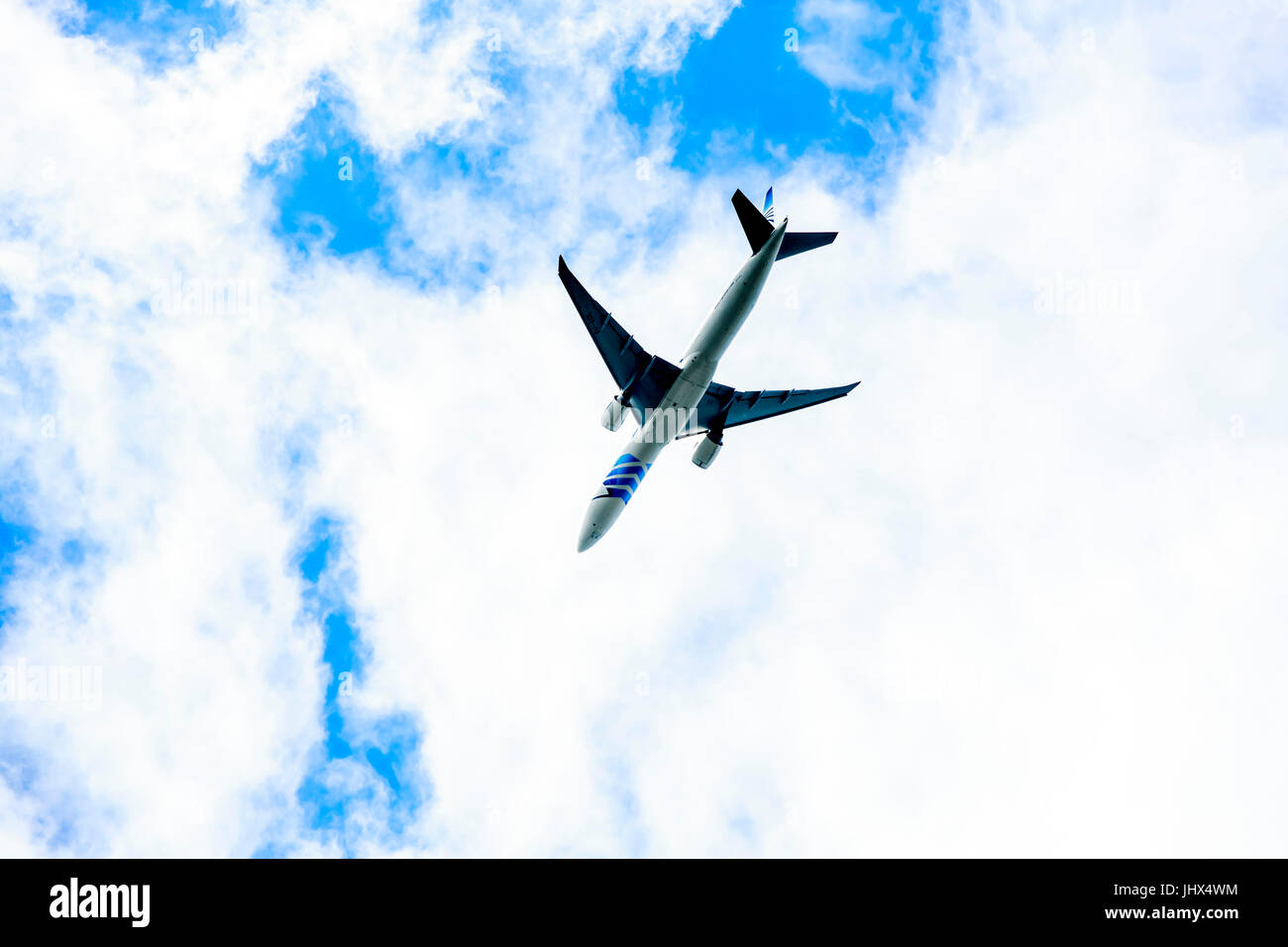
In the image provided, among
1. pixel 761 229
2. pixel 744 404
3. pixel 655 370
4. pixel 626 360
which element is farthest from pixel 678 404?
pixel 761 229

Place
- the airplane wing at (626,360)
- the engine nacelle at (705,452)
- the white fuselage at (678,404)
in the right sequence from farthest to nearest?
the engine nacelle at (705,452) → the airplane wing at (626,360) → the white fuselage at (678,404)

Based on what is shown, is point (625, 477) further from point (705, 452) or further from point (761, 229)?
point (761, 229)

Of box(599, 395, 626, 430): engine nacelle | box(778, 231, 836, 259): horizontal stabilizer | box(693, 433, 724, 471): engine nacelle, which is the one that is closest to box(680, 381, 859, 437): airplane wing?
box(693, 433, 724, 471): engine nacelle

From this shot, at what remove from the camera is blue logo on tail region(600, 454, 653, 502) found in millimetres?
48562

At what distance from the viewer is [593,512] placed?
4825 centimetres

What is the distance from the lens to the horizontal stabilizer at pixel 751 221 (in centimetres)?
4866

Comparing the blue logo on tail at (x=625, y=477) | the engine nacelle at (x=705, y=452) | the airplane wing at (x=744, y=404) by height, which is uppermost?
the airplane wing at (x=744, y=404)

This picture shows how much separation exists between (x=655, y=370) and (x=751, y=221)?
9681 mm

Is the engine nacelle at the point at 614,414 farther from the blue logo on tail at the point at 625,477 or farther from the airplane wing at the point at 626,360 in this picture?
the blue logo on tail at the point at 625,477

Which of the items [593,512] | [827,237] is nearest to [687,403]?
[593,512]

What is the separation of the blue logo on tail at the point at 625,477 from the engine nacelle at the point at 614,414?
9.13 feet

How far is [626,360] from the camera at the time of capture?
165ft

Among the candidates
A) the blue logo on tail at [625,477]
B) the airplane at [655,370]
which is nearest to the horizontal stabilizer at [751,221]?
the airplane at [655,370]

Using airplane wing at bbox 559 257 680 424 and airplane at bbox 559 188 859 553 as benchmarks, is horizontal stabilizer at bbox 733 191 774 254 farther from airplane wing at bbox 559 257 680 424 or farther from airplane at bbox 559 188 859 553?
airplane wing at bbox 559 257 680 424
